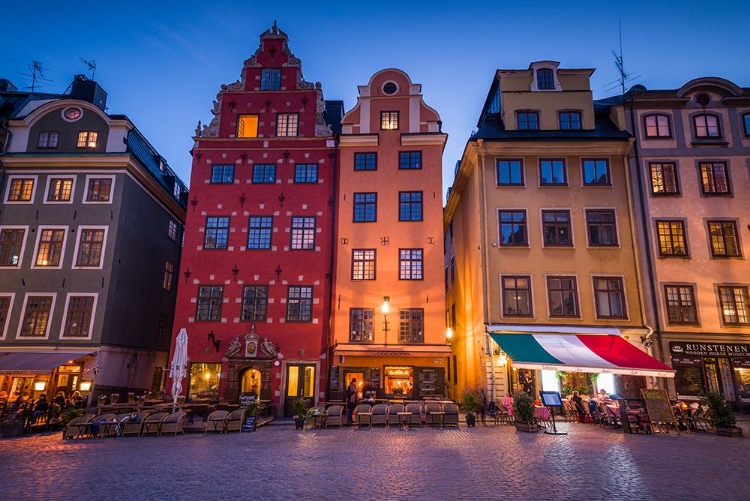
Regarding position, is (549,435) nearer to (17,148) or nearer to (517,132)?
(517,132)

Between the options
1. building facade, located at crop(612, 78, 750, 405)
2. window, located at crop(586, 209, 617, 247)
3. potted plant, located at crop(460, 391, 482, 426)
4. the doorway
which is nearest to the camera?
potted plant, located at crop(460, 391, 482, 426)

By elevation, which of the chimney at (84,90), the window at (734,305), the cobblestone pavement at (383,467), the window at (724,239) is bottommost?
the cobblestone pavement at (383,467)

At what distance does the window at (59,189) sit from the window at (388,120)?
18.3 meters

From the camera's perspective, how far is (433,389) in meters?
23.7

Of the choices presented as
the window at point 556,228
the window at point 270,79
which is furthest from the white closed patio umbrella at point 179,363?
the window at point 556,228

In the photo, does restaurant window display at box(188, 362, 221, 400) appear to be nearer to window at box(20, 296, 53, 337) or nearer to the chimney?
window at box(20, 296, 53, 337)

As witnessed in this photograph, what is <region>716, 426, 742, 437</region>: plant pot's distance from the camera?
16.0 meters

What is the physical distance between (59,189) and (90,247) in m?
4.13

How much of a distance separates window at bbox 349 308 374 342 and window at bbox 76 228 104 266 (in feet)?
47.4

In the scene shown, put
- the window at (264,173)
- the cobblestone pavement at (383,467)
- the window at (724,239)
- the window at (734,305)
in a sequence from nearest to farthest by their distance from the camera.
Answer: the cobblestone pavement at (383,467) → the window at (734,305) → the window at (724,239) → the window at (264,173)

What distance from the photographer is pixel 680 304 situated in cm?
2288

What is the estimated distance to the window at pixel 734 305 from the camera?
22498 millimetres

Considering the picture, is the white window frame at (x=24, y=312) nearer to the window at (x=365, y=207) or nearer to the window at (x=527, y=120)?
the window at (x=365, y=207)

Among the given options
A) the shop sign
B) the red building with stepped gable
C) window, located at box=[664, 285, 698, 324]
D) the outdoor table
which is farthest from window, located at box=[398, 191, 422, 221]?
the shop sign
